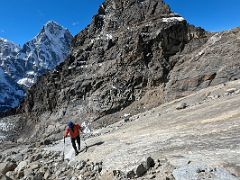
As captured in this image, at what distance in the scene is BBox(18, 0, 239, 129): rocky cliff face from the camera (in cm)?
5600

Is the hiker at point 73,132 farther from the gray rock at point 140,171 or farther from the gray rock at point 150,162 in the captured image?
the gray rock at point 140,171

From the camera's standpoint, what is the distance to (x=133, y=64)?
68125 millimetres

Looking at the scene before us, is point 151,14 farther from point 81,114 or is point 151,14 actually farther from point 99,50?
point 81,114

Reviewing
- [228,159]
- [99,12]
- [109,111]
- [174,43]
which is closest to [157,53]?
[174,43]

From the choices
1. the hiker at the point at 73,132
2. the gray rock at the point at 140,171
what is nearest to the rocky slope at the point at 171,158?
the gray rock at the point at 140,171

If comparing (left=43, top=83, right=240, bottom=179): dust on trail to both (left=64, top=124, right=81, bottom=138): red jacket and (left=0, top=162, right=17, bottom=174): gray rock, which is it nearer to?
(left=64, top=124, right=81, bottom=138): red jacket

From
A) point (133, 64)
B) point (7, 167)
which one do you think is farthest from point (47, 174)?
point (133, 64)

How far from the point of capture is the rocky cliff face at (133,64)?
5600cm

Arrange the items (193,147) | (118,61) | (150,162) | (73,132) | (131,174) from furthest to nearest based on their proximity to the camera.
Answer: (118,61)
(73,132)
(193,147)
(150,162)
(131,174)

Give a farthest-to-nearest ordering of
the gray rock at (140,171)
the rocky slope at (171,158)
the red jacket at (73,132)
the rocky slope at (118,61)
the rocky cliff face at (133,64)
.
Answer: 1. the rocky slope at (118,61)
2. the rocky cliff face at (133,64)
3. the red jacket at (73,132)
4. the gray rock at (140,171)
5. the rocky slope at (171,158)

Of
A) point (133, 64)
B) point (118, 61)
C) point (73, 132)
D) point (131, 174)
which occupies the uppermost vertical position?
point (118, 61)

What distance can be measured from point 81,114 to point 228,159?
57.6m

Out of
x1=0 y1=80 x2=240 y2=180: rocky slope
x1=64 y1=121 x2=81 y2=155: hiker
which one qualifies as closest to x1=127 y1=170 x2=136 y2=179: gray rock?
x1=0 y1=80 x2=240 y2=180: rocky slope

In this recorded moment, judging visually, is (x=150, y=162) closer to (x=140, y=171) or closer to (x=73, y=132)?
(x=140, y=171)
